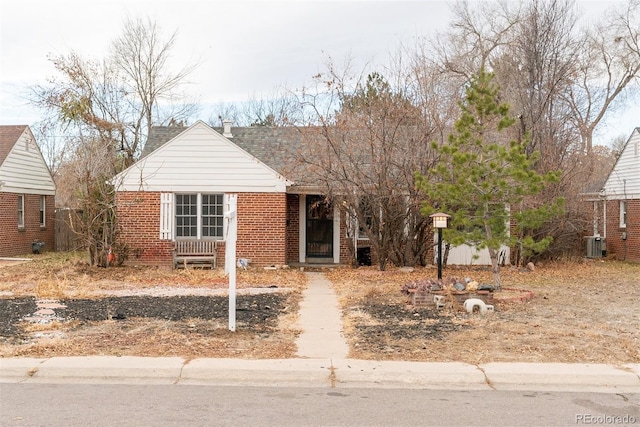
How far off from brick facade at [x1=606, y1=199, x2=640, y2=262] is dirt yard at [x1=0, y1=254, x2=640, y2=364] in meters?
7.64

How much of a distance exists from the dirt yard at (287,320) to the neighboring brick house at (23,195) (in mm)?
7454

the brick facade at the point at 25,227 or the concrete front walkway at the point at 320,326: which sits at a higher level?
the brick facade at the point at 25,227

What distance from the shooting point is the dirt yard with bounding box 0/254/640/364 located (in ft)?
26.9

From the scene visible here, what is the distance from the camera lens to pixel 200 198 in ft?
62.4

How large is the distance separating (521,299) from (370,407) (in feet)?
22.8

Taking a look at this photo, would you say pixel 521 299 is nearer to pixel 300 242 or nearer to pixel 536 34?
pixel 300 242

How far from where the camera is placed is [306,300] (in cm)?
1280

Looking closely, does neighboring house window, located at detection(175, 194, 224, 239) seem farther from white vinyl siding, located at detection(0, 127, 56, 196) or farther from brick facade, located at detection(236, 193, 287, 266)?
white vinyl siding, located at detection(0, 127, 56, 196)

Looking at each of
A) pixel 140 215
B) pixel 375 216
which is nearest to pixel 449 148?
pixel 375 216

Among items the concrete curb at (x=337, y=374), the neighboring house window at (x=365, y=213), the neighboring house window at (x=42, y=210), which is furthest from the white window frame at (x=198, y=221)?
the concrete curb at (x=337, y=374)

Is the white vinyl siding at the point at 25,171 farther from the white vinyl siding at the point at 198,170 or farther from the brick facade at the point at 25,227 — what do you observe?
the white vinyl siding at the point at 198,170

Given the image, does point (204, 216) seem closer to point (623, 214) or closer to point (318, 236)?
point (318, 236)

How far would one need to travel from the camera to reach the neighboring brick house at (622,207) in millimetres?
23391

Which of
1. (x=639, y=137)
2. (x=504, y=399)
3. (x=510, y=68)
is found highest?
(x=510, y=68)
